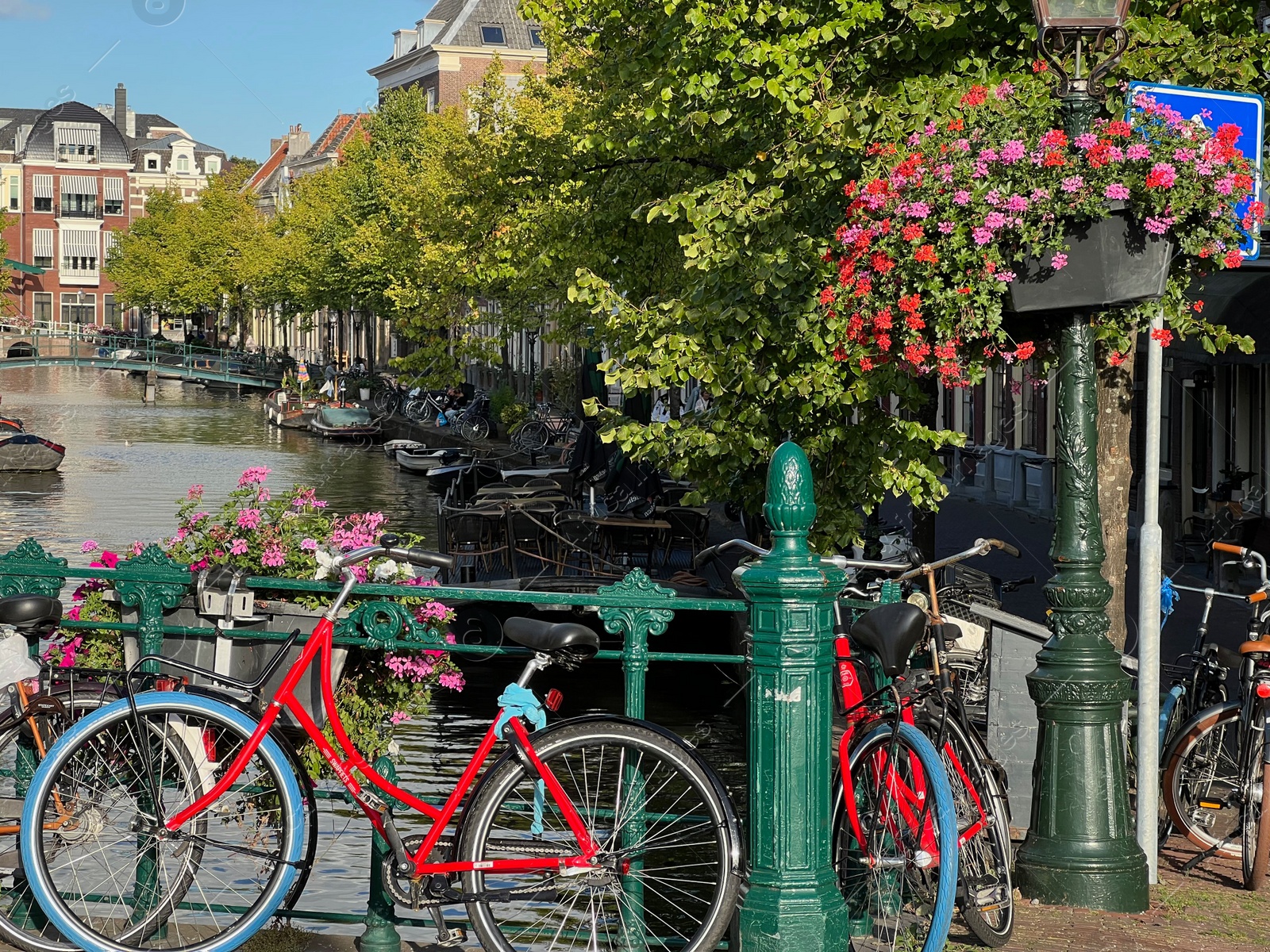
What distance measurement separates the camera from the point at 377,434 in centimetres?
4616

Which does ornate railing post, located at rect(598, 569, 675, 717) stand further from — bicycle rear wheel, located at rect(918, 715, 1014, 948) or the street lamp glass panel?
the street lamp glass panel

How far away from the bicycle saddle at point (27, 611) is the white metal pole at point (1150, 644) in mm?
3653

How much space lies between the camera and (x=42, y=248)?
116 metres

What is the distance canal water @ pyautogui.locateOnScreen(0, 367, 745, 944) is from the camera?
11117 mm

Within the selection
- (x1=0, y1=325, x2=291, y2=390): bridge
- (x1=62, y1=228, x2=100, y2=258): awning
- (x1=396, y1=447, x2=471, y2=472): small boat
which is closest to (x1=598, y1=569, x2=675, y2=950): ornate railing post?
(x1=396, y1=447, x2=471, y2=472): small boat

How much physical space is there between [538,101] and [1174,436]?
48.0 feet

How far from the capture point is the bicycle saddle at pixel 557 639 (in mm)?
4406

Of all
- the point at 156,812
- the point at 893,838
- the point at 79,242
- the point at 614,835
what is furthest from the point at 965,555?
the point at 79,242

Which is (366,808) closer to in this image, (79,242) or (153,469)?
(153,469)

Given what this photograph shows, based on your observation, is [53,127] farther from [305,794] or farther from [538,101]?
[305,794]

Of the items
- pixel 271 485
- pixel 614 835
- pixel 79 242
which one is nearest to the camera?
pixel 614 835

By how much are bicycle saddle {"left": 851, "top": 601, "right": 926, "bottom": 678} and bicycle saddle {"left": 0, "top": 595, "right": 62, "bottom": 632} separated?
7.88 ft

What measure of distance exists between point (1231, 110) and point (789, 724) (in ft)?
11.4

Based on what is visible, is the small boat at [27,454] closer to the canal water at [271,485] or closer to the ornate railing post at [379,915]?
the canal water at [271,485]
